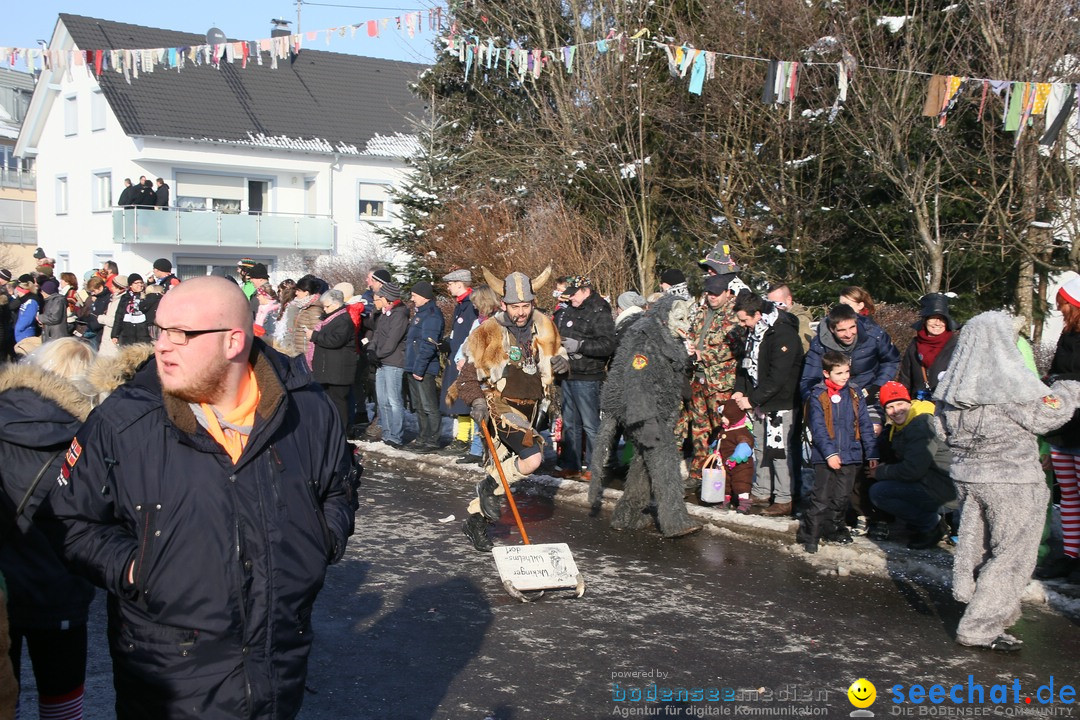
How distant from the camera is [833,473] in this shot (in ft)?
25.1

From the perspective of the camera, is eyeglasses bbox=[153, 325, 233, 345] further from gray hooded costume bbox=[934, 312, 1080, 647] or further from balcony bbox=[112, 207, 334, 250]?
balcony bbox=[112, 207, 334, 250]

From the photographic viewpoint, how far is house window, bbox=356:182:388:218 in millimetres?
39969

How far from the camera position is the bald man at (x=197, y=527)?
3.01 metres

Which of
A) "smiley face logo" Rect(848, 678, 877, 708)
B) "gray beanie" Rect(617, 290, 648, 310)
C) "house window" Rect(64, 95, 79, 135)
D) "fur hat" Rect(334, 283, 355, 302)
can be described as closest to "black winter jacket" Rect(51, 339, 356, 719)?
"smiley face logo" Rect(848, 678, 877, 708)

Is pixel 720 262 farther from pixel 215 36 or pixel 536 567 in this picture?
pixel 215 36

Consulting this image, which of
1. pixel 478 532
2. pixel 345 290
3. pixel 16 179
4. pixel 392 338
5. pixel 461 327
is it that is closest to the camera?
pixel 478 532

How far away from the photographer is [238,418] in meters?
3.25

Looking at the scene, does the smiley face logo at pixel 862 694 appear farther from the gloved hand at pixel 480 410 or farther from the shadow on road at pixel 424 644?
the gloved hand at pixel 480 410

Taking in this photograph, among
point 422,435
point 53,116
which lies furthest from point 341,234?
point 422,435

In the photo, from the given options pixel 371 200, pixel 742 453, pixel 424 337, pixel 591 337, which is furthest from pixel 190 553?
pixel 371 200

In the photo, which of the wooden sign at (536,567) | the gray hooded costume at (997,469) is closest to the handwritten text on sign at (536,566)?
the wooden sign at (536,567)

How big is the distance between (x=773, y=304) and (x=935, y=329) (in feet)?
4.57

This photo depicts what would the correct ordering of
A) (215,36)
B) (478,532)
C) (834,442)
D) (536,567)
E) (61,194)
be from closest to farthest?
(536,567) → (834,442) → (478,532) → (215,36) → (61,194)

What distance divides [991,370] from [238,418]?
172 inches
